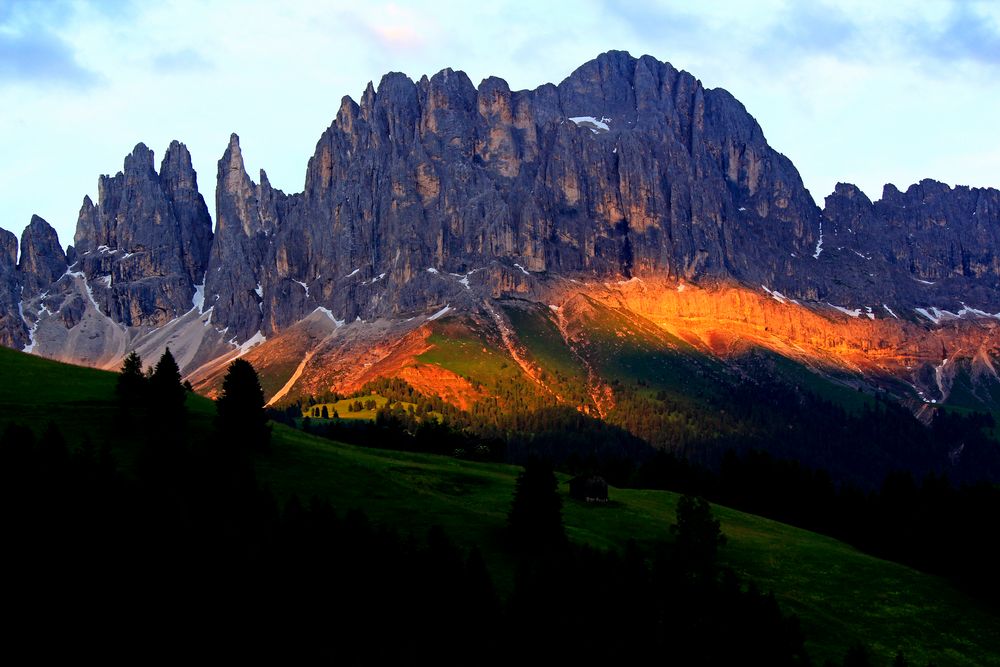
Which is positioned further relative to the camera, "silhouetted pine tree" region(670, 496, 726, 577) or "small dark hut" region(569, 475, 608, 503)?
"small dark hut" region(569, 475, 608, 503)

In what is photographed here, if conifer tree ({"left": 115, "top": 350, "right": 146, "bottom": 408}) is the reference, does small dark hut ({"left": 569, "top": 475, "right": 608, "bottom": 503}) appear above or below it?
below

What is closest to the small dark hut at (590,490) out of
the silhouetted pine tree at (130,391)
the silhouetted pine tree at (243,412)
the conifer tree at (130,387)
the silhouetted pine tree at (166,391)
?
the silhouetted pine tree at (243,412)

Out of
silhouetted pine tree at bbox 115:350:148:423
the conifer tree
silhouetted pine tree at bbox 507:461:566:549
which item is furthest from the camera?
the conifer tree

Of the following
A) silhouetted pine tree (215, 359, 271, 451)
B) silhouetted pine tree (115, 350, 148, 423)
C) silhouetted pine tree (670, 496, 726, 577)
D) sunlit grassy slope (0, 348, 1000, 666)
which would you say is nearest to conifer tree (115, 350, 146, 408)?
silhouetted pine tree (115, 350, 148, 423)

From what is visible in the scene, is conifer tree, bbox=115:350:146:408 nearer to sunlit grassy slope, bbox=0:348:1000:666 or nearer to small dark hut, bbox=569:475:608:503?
sunlit grassy slope, bbox=0:348:1000:666

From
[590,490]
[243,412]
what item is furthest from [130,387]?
[590,490]

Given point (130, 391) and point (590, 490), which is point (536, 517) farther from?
point (130, 391)

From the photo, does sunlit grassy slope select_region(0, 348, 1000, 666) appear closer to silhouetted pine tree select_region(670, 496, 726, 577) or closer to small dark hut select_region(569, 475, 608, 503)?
small dark hut select_region(569, 475, 608, 503)

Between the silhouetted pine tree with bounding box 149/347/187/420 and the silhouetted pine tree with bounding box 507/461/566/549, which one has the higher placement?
the silhouetted pine tree with bounding box 149/347/187/420

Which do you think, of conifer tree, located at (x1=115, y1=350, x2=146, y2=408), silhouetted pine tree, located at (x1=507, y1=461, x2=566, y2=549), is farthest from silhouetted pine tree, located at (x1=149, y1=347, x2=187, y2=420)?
silhouetted pine tree, located at (x1=507, y1=461, x2=566, y2=549)

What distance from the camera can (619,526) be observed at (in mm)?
95250

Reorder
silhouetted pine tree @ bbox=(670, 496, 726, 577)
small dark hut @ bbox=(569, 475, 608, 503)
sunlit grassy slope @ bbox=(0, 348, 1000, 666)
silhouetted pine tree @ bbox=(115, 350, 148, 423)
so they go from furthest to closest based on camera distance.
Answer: small dark hut @ bbox=(569, 475, 608, 503), silhouetted pine tree @ bbox=(115, 350, 148, 423), silhouetted pine tree @ bbox=(670, 496, 726, 577), sunlit grassy slope @ bbox=(0, 348, 1000, 666)

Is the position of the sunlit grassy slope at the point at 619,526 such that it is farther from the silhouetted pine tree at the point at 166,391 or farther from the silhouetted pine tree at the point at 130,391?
the silhouetted pine tree at the point at 166,391

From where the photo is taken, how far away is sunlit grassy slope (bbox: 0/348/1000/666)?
73.6 metres
